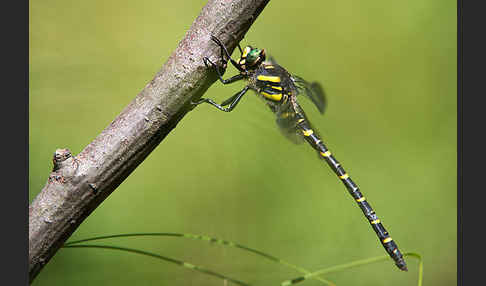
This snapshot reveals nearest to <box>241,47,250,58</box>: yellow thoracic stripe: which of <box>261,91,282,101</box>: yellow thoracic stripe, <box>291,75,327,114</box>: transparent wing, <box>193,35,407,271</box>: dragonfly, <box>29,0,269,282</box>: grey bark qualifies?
<box>193,35,407,271</box>: dragonfly

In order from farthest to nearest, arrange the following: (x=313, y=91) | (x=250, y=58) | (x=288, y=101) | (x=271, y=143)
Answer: (x=271, y=143) → (x=313, y=91) → (x=288, y=101) → (x=250, y=58)

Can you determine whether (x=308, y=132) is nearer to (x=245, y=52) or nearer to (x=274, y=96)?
(x=274, y=96)

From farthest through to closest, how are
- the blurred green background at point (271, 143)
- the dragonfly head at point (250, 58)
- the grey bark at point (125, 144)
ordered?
1. the blurred green background at point (271, 143)
2. the dragonfly head at point (250, 58)
3. the grey bark at point (125, 144)

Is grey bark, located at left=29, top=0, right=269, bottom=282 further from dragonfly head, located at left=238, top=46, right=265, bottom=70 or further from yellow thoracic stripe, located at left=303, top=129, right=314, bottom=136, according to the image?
yellow thoracic stripe, located at left=303, top=129, right=314, bottom=136

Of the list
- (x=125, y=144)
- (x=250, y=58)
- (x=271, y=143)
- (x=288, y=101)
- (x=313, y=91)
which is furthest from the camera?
(x=271, y=143)

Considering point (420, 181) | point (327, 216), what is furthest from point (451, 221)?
point (327, 216)

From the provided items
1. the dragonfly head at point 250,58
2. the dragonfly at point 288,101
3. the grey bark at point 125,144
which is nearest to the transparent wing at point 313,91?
the dragonfly at point 288,101

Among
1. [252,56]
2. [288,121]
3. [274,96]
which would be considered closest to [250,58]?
[252,56]

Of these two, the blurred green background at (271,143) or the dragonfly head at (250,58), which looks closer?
the dragonfly head at (250,58)

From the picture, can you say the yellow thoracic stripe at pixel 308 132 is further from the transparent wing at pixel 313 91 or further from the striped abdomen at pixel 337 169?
the transparent wing at pixel 313 91
